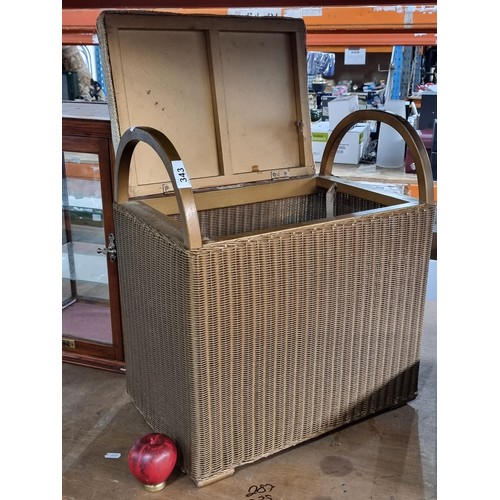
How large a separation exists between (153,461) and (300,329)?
0.46 metres

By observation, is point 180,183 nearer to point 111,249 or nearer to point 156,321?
point 156,321

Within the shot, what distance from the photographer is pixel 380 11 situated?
7.75ft

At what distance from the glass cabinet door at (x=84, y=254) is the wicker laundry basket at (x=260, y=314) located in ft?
1.09

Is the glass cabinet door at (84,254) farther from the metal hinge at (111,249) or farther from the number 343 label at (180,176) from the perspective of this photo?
the number 343 label at (180,176)

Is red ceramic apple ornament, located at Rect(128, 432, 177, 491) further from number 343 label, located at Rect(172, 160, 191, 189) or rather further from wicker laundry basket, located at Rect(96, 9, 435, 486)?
number 343 label, located at Rect(172, 160, 191, 189)

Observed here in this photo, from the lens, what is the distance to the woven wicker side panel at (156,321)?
127cm

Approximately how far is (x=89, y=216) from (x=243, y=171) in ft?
1.94

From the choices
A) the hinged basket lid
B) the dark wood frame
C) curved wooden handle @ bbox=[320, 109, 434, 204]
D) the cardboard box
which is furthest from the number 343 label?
the cardboard box

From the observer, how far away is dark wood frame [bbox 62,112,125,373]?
1.67 metres

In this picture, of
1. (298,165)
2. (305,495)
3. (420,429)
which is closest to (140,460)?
(305,495)

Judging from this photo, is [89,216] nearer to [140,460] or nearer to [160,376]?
[160,376]

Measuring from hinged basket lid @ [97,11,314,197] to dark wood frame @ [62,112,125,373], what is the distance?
12cm

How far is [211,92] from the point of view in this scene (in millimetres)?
1743

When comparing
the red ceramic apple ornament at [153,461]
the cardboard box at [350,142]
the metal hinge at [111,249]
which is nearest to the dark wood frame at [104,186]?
the metal hinge at [111,249]
